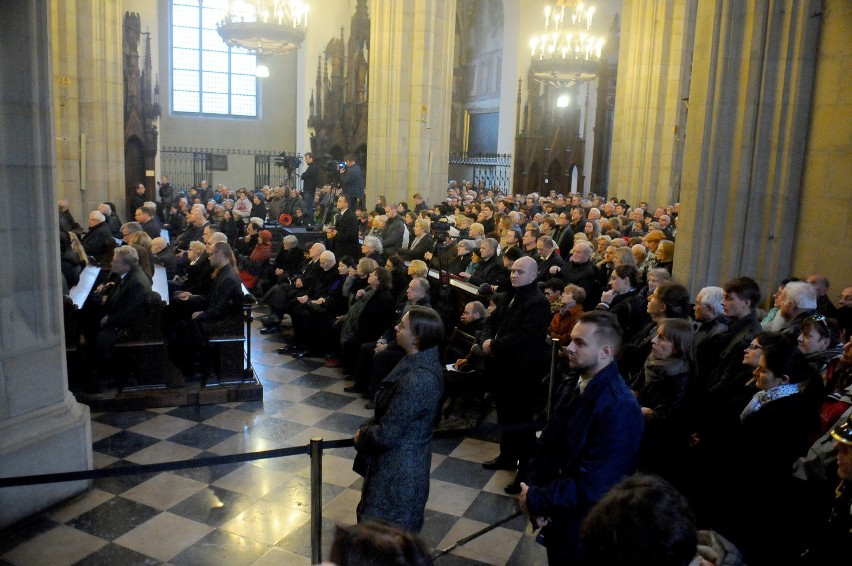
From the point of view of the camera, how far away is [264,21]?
49.8 feet

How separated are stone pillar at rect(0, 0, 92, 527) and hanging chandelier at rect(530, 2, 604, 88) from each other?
16.4m

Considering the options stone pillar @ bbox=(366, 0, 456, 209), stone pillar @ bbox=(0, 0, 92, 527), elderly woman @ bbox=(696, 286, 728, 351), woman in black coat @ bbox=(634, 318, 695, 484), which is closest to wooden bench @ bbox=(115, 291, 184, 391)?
stone pillar @ bbox=(0, 0, 92, 527)

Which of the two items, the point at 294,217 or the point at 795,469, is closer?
the point at 795,469

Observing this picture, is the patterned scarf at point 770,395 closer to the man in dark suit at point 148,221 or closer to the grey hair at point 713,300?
the grey hair at point 713,300

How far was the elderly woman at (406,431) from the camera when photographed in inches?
142

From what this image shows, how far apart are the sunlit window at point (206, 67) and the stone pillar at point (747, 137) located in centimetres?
2081

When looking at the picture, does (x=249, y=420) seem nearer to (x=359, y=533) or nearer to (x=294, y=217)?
(x=359, y=533)

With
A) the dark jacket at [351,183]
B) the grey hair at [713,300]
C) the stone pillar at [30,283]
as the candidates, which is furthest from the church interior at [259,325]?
the dark jacket at [351,183]

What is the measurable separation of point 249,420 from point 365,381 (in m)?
1.34

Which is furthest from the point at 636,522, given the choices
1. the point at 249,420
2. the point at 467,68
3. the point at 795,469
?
the point at 467,68

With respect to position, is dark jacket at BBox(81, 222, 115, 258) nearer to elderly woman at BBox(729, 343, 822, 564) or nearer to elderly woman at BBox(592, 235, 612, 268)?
elderly woman at BBox(592, 235, 612, 268)

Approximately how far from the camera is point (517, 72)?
24.6 meters

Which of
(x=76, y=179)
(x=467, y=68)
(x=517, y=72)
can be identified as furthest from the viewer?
(x=467, y=68)

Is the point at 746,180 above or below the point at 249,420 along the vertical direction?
above
